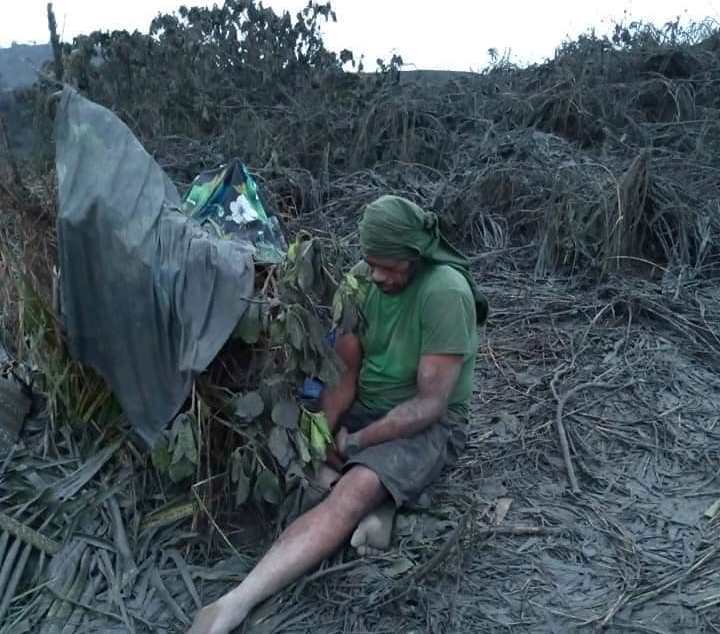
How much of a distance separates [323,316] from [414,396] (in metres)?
0.41

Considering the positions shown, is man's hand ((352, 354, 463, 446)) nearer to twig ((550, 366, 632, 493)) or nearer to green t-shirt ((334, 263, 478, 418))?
green t-shirt ((334, 263, 478, 418))

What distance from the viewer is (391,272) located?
2.83m

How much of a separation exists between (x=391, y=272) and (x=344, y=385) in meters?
0.45

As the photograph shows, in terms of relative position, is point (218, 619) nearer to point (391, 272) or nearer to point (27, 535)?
point (27, 535)

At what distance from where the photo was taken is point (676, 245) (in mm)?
5191

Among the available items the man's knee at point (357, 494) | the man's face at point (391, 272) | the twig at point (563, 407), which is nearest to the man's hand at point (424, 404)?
the man's knee at point (357, 494)

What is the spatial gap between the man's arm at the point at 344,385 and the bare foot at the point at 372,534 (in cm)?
38

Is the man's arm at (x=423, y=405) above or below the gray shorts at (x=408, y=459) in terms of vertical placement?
above

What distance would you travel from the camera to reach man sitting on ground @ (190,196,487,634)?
2631 mm

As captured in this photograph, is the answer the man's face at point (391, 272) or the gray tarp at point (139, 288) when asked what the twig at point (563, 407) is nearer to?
the man's face at point (391, 272)

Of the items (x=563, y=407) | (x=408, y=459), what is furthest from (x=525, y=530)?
(x=563, y=407)

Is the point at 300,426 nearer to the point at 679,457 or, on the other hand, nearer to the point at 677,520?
the point at 677,520

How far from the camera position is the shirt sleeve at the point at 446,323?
2.74 m

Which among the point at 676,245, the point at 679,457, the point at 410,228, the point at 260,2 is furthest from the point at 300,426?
the point at 260,2
